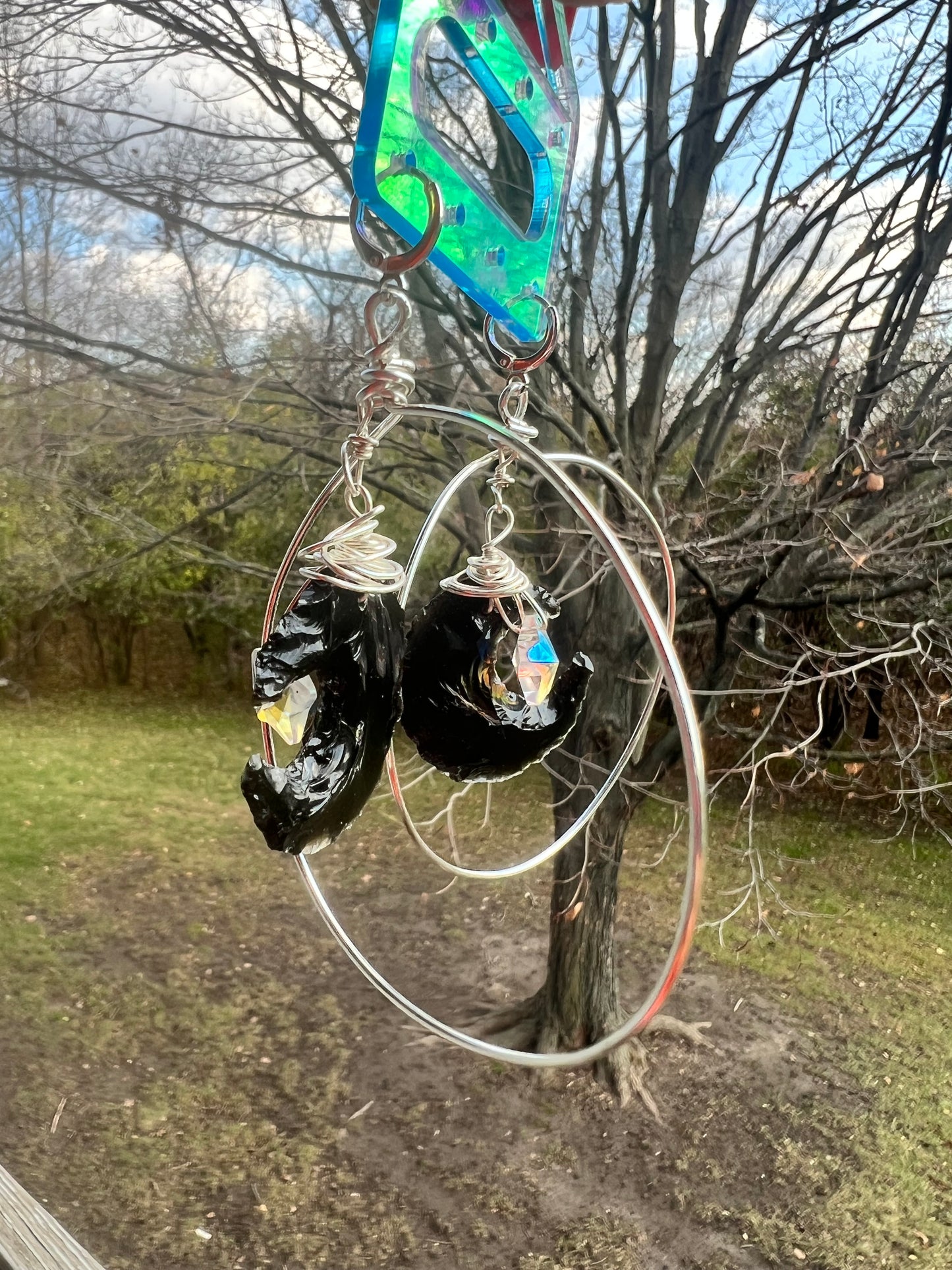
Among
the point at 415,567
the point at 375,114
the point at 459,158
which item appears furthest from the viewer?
the point at 415,567

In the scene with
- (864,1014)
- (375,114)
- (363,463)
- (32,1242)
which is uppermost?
(375,114)

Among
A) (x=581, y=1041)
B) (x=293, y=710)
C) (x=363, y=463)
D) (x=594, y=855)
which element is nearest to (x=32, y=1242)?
(x=293, y=710)

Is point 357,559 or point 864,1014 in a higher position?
point 357,559

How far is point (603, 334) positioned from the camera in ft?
5.91

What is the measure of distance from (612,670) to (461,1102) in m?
1.01

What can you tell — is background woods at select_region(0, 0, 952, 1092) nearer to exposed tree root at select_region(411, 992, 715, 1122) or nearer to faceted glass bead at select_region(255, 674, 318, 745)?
exposed tree root at select_region(411, 992, 715, 1122)

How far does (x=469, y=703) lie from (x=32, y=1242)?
1.86 feet

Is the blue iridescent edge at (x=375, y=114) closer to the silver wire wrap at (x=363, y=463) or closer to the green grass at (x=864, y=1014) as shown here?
the silver wire wrap at (x=363, y=463)

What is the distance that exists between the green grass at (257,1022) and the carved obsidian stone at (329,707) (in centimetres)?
158

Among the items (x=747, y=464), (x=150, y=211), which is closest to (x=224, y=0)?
(x=150, y=211)

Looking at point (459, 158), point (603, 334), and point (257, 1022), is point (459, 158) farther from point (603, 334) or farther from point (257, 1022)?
point (257, 1022)

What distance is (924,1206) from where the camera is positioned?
5.53 ft

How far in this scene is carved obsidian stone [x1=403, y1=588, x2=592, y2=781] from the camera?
445 mm

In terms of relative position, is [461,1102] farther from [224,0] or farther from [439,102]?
[224,0]
